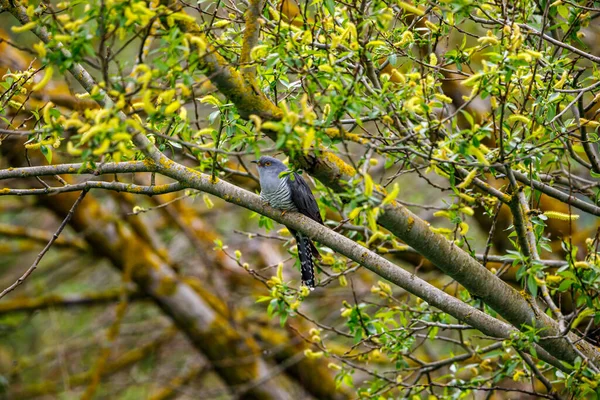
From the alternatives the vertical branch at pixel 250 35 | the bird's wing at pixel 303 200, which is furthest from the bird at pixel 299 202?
the vertical branch at pixel 250 35

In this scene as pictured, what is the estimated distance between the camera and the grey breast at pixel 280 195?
147 inches

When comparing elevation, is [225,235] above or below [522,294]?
above

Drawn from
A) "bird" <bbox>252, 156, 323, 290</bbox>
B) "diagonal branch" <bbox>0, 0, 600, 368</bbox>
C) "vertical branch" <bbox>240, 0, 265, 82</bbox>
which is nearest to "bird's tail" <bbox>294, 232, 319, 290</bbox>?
"bird" <bbox>252, 156, 323, 290</bbox>

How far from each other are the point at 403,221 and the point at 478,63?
13.0 ft

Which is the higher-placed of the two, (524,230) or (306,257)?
(306,257)

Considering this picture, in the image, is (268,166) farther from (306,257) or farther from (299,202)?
(306,257)

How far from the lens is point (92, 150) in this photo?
192cm

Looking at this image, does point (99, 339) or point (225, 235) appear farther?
point (225, 235)

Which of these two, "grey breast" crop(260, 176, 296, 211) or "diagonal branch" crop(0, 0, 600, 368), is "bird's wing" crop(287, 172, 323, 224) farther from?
"diagonal branch" crop(0, 0, 600, 368)

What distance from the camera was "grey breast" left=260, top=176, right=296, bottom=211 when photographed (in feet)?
12.3

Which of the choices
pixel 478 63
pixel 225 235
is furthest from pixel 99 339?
pixel 478 63

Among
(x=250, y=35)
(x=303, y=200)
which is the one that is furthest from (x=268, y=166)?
(x=250, y=35)

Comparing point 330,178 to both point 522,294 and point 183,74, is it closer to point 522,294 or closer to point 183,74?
point 183,74

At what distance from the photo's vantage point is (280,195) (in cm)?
383
